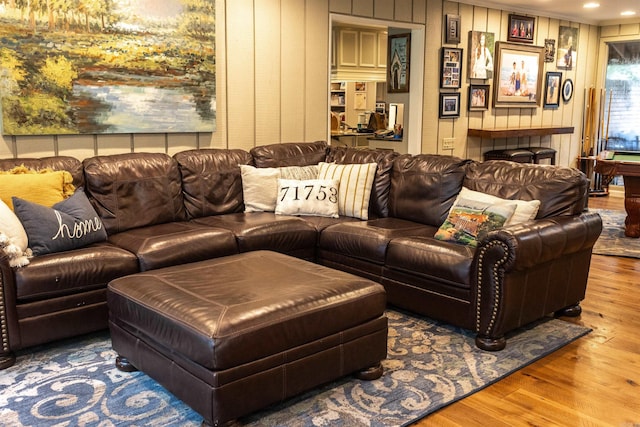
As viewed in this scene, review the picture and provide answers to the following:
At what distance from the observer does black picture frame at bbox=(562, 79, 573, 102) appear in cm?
801

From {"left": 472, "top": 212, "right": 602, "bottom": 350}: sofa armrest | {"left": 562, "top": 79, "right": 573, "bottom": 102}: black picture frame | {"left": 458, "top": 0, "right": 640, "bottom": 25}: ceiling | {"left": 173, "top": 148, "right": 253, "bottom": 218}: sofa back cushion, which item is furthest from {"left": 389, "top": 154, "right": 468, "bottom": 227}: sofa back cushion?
{"left": 562, "top": 79, "right": 573, "bottom": 102}: black picture frame

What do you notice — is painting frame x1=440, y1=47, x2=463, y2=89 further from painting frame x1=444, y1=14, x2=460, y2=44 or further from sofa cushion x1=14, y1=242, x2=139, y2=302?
sofa cushion x1=14, y1=242, x2=139, y2=302

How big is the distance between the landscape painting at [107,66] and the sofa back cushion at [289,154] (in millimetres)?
475

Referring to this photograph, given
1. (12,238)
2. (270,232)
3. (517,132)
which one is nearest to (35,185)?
(12,238)

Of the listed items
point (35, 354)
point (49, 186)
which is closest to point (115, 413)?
point (35, 354)

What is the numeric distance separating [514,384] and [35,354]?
2.41 metres

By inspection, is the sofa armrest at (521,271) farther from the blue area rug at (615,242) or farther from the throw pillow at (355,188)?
the blue area rug at (615,242)

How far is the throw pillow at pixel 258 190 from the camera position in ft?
14.3

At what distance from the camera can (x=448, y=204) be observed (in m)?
4.02

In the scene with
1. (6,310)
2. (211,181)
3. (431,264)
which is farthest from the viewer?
(211,181)

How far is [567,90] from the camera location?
808 centimetres

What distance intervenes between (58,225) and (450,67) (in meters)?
4.64

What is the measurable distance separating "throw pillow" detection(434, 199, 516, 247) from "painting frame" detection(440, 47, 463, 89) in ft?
10.5

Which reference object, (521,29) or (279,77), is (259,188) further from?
(521,29)
